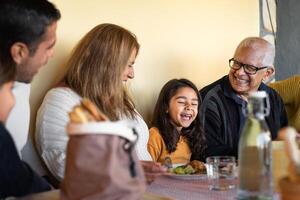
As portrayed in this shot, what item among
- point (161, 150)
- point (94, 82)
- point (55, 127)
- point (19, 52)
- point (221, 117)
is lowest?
point (161, 150)

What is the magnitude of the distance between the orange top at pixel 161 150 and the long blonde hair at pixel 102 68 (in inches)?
12.2

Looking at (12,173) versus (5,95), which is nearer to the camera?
(5,95)

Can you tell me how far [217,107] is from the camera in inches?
82.7

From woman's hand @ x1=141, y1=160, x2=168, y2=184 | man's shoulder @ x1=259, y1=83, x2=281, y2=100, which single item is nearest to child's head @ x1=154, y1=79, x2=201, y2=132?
man's shoulder @ x1=259, y1=83, x2=281, y2=100

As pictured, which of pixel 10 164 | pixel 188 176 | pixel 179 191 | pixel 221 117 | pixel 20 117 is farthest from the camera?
pixel 221 117

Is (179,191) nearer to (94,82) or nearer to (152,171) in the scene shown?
(152,171)

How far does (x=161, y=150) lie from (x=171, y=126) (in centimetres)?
12

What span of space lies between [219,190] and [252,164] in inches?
9.2

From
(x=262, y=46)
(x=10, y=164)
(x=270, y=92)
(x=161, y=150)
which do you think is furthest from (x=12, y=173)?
(x=270, y=92)

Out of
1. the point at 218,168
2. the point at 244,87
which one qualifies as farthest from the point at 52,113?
the point at 244,87

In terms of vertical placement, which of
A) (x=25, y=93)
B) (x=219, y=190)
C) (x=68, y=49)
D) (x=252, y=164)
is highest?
(x=68, y=49)

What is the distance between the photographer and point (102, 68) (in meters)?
1.63

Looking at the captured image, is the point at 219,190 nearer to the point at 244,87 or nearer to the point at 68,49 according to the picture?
the point at 68,49

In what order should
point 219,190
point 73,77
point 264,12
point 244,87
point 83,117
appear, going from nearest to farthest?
point 83,117, point 219,190, point 73,77, point 244,87, point 264,12
